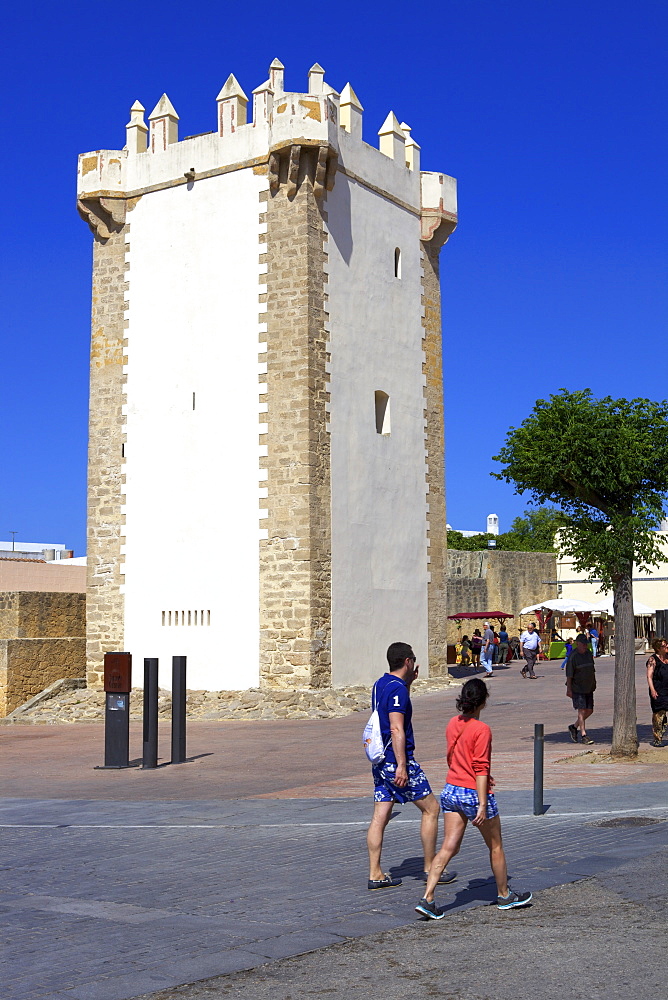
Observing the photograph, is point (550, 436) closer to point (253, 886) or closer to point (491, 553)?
point (253, 886)

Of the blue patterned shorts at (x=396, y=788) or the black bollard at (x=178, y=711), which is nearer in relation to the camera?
the blue patterned shorts at (x=396, y=788)

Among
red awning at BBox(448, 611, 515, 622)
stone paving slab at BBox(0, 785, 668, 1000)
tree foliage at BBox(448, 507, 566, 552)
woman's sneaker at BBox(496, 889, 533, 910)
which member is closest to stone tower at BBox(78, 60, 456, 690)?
red awning at BBox(448, 611, 515, 622)

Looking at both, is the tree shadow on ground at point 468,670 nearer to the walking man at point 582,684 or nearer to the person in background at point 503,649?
the person in background at point 503,649

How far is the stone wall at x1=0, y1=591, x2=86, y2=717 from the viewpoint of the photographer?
90.3 ft

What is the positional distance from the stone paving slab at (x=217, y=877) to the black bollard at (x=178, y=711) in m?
4.38

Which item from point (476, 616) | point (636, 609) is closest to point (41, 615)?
point (476, 616)

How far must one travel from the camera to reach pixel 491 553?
160ft

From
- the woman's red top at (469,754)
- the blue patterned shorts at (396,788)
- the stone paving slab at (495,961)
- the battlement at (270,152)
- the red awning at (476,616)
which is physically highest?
the battlement at (270,152)

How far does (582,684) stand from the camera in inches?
693

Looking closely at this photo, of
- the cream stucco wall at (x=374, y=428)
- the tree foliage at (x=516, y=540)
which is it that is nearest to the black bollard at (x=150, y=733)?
the cream stucco wall at (x=374, y=428)

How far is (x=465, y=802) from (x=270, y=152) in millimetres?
20534

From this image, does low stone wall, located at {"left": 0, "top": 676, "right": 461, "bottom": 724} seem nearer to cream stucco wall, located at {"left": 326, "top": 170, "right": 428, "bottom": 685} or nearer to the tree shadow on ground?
cream stucco wall, located at {"left": 326, "top": 170, "right": 428, "bottom": 685}

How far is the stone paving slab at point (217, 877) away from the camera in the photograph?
6.70 metres

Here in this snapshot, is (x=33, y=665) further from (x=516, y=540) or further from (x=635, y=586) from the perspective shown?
(x=516, y=540)
